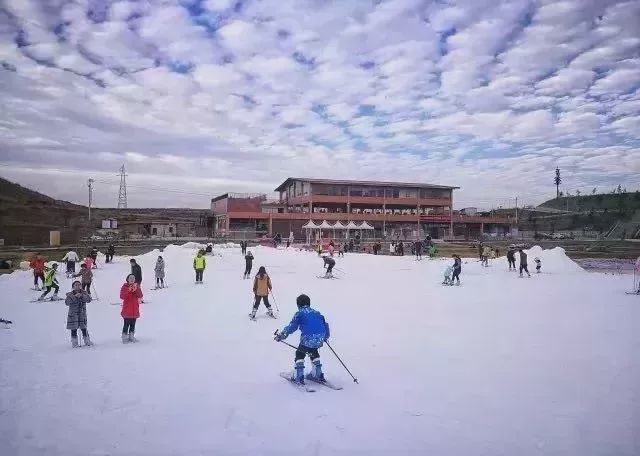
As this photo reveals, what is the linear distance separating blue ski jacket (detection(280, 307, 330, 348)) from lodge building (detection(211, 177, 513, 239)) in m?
51.1

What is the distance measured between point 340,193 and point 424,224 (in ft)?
45.9

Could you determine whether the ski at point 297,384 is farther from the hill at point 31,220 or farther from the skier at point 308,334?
the hill at point 31,220

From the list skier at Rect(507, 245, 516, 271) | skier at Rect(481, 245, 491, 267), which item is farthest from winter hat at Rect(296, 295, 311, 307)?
skier at Rect(481, 245, 491, 267)

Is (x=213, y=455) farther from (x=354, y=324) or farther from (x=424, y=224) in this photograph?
(x=424, y=224)

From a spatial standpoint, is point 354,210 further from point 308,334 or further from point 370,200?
point 308,334

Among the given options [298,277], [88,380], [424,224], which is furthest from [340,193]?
[88,380]

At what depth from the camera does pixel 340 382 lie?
6.47 m

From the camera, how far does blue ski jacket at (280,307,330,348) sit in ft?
20.2

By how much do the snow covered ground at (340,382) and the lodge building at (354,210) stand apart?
46394 millimetres

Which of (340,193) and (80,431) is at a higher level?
(340,193)

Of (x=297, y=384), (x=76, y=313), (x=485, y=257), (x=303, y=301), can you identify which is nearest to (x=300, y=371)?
(x=297, y=384)

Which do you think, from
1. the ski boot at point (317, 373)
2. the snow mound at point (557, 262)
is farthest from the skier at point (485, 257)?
the ski boot at point (317, 373)

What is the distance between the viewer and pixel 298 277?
20.9 m

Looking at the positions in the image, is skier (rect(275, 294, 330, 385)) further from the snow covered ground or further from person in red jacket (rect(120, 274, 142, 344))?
person in red jacket (rect(120, 274, 142, 344))
